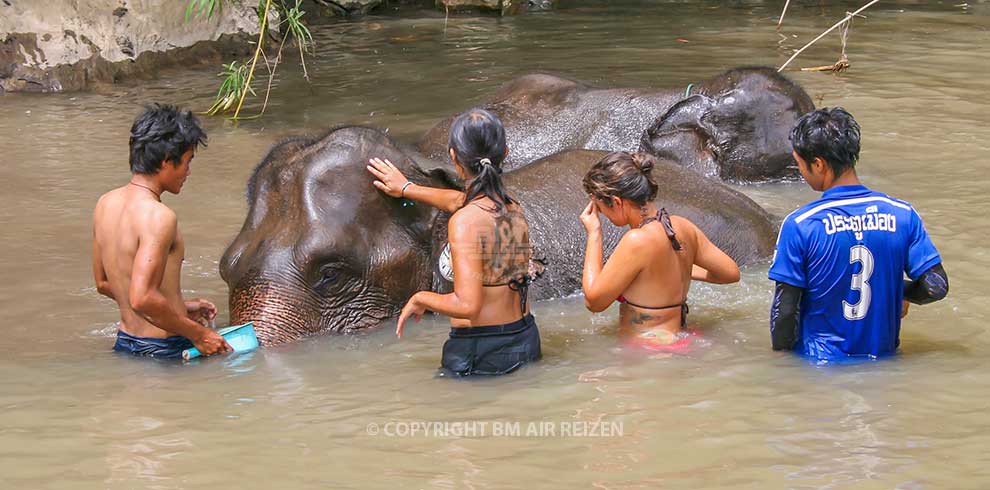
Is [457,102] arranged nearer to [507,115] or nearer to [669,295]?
[507,115]

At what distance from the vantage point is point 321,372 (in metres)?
4.46

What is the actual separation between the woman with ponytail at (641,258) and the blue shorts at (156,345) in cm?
155

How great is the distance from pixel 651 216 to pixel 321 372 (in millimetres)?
1327

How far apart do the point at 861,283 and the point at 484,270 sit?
1.26 meters

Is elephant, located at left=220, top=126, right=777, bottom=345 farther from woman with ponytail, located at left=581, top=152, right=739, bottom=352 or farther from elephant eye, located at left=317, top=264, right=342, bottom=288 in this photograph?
woman with ponytail, located at left=581, top=152, right=739, bottom=352

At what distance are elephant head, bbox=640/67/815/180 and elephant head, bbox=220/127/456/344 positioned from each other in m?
2.96

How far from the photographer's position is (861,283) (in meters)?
4.09

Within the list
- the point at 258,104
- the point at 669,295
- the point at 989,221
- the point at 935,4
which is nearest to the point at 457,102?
the point at 258,104

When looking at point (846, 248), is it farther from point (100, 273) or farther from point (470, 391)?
point (100, 273)

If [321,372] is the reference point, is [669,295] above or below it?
above

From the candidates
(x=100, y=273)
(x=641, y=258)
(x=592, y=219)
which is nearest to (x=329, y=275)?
(x=100, y=273)

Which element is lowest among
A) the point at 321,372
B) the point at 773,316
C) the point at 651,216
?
the point at 321,372

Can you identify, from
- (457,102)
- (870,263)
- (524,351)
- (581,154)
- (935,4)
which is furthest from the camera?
(935,4)

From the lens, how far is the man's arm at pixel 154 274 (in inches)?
168
